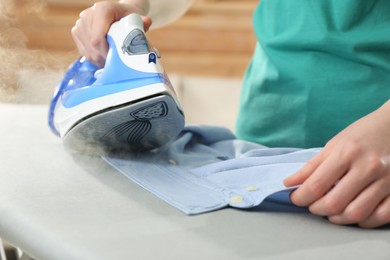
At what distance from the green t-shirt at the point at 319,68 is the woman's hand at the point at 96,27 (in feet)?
0.60

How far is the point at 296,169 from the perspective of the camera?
2.19 feet

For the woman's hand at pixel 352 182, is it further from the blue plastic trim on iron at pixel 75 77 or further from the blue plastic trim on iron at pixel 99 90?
the blue plastic trim on iron at pixel 75 77

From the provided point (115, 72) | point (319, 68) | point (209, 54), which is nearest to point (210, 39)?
point (209, 54)

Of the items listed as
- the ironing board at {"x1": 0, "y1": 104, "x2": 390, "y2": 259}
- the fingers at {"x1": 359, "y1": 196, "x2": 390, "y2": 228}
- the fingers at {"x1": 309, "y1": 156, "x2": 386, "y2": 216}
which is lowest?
the ironing board at {"x1": 0, "y1": 104, "x2": 390, "y2": 259}

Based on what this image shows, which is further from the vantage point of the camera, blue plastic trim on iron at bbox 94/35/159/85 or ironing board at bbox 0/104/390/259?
blue plastic trim on iron at bbox 94/35/159/85

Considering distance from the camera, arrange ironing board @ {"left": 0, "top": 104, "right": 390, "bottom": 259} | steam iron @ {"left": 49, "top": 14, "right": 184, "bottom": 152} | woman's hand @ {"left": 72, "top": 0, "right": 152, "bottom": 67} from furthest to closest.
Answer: woman's hand @ {"left": 72, "top": 0, "right": 152, "bottom": 67} → steam iron @ {"left": 49, "top": 14, "right": 184, "bottom": 152} → ironing board @ {"left": 0, "top": 104, "right": 390, "bottom": 259}

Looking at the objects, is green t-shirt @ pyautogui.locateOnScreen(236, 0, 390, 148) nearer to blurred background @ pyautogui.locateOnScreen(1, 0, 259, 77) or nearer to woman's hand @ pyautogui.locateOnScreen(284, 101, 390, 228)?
woman's hand @ pyautogui.locateOnScreen(284, 101, 390, 228)

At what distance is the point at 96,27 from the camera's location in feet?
2.52

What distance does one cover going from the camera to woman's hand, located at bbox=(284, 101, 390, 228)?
0.60m

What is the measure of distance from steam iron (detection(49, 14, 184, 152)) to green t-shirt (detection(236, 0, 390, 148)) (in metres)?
0.18

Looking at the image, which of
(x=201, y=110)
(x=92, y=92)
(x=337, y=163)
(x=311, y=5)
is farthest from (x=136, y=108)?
(x=201, y=110)

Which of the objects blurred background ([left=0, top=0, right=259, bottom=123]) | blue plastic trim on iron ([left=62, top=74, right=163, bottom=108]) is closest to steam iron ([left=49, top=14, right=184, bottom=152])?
blue plastic trim on iron ([left=62, top=74, right=163, bottom=108])

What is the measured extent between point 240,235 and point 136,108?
16cm

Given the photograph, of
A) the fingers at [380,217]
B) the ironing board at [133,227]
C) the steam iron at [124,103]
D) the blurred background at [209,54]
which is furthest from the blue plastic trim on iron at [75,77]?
the blurred background at [209,54]
